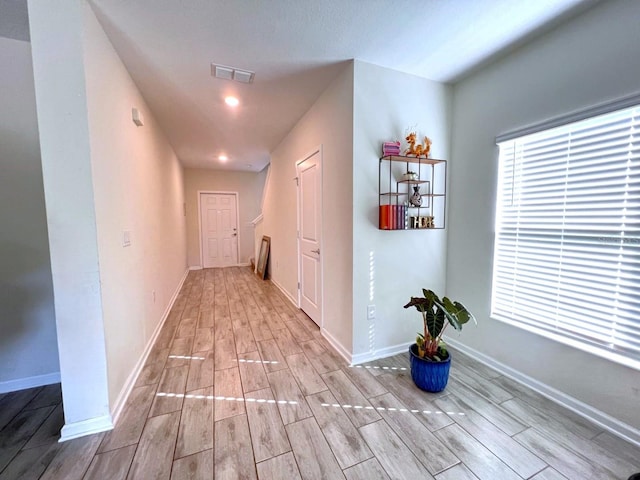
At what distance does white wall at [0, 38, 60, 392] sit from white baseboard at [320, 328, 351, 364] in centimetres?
216

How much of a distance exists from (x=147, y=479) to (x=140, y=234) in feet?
6.04

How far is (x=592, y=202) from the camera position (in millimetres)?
1560

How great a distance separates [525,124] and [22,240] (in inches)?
146

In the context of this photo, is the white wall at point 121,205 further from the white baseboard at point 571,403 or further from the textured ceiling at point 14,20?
the white baseboard at point 571,403

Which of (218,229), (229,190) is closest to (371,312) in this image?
(218,229)

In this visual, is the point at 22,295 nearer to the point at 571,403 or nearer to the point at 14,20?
the point at 14,20

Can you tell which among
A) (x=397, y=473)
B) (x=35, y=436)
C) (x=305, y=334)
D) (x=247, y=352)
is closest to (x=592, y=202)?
(x=397, y=473)

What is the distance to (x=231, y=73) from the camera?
2.16 metres

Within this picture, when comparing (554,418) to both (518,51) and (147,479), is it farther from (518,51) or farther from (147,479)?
(518,51)

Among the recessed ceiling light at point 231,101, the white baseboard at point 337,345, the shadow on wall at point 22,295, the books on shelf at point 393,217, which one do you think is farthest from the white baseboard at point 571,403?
the shadow on wall at point 22,295

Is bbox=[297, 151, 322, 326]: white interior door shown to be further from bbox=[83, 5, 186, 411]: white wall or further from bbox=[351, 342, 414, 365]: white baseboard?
bbox=[83, 5, 186, 411]: white wall

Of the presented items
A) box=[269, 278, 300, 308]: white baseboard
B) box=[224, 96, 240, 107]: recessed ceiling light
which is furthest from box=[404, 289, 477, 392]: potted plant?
box=[224, 96, 240, 107]: recessed ceiling light

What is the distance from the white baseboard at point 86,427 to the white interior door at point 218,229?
16.6ft

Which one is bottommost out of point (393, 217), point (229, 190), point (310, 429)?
point (310, 429)
